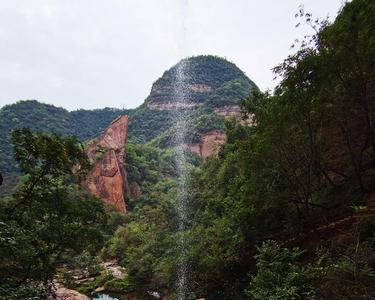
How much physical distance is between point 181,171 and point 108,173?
13370mm

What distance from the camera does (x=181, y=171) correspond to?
6353 centimetres

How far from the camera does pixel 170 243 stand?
2419 centimetres

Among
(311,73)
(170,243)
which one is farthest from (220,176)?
(311,73)

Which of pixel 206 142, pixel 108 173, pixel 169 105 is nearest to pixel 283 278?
pixel 108 173

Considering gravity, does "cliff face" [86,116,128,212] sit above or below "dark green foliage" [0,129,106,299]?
above

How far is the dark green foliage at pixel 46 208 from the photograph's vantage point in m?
8.46

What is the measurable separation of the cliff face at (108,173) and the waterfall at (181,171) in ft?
28.1

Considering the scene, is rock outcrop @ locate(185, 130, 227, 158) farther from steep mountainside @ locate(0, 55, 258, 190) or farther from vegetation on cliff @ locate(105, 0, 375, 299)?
vegetation on cliff @ locate(105, 0, 375, 299)

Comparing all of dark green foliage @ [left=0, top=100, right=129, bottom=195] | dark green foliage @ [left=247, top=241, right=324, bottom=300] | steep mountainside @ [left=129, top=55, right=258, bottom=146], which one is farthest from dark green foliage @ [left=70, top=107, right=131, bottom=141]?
dark green foliage @ [left=247, top=241, right=324, bottom=300]

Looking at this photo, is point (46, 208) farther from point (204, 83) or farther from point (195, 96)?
point (204, 83)

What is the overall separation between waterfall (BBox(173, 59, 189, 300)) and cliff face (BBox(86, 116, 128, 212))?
856 centimetres

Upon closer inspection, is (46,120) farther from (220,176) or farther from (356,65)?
(356,65)

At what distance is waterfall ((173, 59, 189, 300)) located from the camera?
1983cm

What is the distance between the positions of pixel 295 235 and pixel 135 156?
168ft
